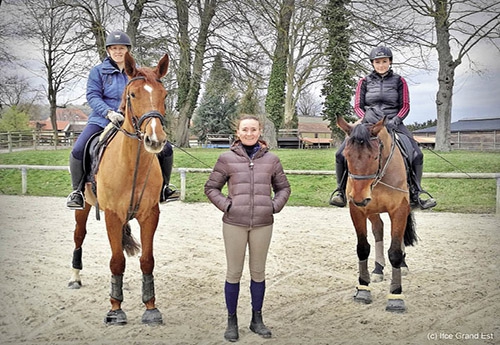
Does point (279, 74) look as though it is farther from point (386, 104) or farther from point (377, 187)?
point (377, 187)

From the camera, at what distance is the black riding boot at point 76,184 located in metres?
4.26

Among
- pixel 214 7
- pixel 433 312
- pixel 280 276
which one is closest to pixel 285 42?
pixel 214 7

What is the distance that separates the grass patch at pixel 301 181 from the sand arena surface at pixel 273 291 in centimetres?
219

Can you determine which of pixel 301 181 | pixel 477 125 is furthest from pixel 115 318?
pixel 301 181

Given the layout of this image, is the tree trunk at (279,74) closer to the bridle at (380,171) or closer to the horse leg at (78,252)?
the bridle at (380,171)

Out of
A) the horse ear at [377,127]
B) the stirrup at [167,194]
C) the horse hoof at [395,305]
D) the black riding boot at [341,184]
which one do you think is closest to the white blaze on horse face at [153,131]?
the stirrup at [167,194]

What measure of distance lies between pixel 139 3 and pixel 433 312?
4.58m

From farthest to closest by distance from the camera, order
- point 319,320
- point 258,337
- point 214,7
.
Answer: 1. point 214,7
2. point 319,320
3. point 258,337

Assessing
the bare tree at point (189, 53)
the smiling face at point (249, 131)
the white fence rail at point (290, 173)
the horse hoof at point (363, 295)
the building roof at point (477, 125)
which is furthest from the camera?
the white fence rail at point (290, 173)

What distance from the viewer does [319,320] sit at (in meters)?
3.75

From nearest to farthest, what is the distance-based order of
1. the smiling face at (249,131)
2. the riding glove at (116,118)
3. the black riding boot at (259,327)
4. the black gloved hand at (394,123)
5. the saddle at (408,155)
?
1. the smiling face at (249,131)
2. the black riding boot at (259,327)
3. the riding glove at (116,118)
4. the black gloved hand at (394,123)
5. the saddle at (408,155)

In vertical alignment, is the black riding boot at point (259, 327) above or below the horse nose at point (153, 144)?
below

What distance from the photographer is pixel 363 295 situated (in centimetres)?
422

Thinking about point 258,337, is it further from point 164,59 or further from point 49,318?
point 164,59
